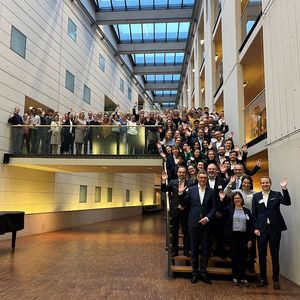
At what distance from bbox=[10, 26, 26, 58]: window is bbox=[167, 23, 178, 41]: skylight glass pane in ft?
46.4

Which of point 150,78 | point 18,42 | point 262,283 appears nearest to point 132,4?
point 18,42

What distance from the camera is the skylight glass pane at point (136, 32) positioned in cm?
2577

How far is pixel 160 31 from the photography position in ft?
85.7


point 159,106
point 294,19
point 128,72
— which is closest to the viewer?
point 294,19

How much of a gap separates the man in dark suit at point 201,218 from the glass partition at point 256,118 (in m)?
3.50

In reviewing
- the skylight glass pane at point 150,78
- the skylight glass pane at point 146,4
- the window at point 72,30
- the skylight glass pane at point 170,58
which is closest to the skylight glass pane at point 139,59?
the skylight glass pane at point 170,58

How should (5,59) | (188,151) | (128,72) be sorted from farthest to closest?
(128,72) → (5,59) → (188,151)

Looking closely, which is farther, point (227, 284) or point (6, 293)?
point (227, 284)

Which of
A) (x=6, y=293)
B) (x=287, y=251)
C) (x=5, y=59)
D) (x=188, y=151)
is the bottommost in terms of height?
(x=6, y=293)

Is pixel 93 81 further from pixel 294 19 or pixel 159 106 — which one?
pixel 159 106

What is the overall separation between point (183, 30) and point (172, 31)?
810 mm

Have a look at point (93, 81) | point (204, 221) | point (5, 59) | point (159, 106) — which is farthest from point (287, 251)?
point (159, 106)

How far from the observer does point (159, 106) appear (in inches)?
1726

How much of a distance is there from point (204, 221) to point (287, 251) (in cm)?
192
